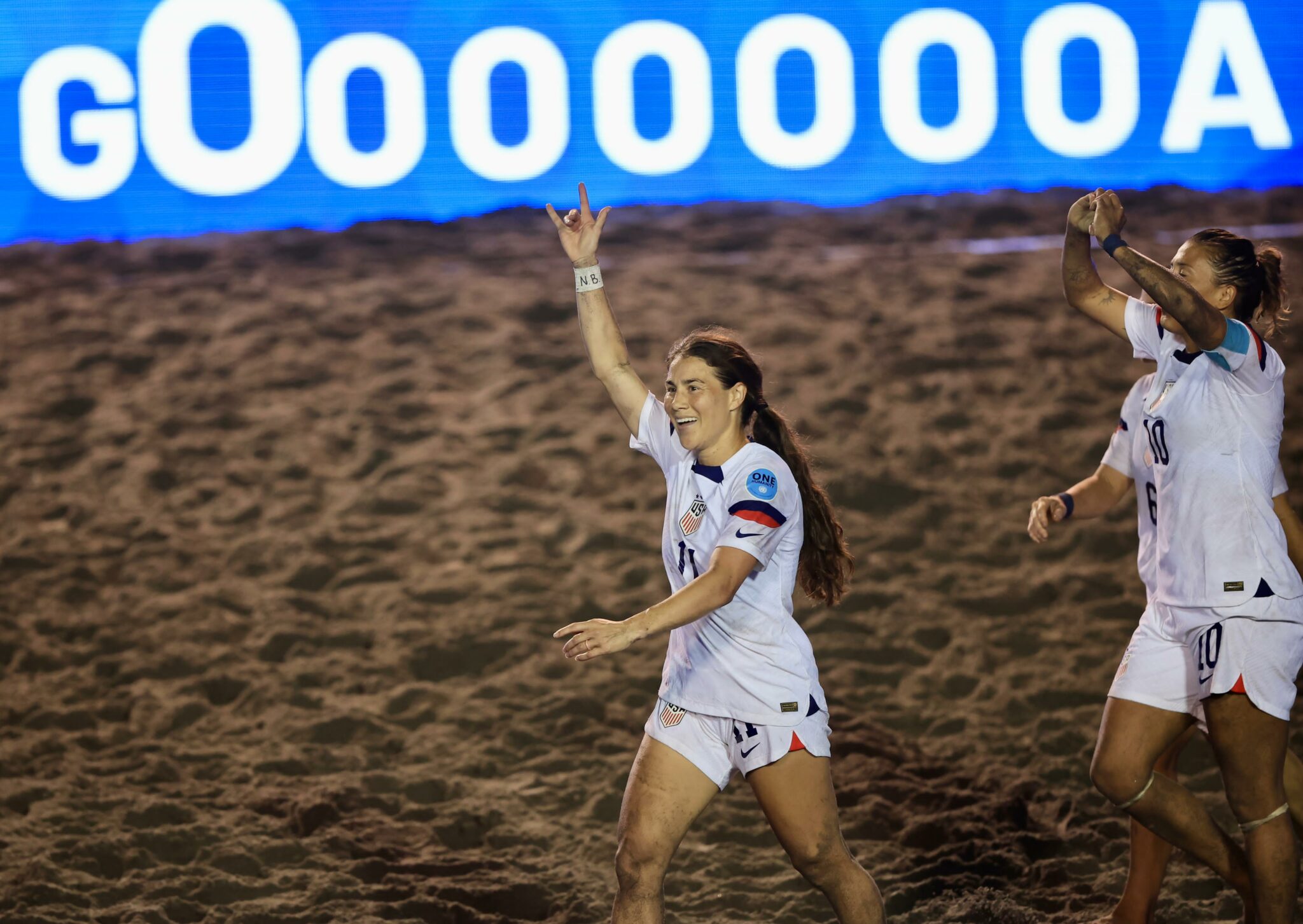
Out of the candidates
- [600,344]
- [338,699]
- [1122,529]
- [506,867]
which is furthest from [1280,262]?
[338,699]

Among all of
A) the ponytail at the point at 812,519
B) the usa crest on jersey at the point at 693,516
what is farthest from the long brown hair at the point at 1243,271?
the usa crest on jersey at the point at 693,516

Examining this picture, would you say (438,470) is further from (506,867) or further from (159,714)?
(506,867)

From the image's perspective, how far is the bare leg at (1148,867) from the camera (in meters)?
3.55

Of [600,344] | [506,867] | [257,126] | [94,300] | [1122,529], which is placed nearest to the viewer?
[600,344]

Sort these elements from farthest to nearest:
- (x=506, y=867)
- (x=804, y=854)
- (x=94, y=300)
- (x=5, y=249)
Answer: (x=5, y=249)
(x=94, y=300)
(x=506, y=867)
(x=804, y=854)

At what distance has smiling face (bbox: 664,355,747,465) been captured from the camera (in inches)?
122

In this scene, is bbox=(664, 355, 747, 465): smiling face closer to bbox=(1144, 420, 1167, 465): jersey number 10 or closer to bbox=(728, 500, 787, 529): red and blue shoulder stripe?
bbox=(728, 500, 787, 529): red and blue shoulder stripe

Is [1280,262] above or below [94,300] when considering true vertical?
below

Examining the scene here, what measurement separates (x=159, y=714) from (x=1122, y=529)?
4.83 meters

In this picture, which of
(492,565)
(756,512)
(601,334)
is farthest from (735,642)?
(492,565)

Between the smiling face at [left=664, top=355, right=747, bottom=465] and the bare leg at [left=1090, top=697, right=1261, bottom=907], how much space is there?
1.23 meters

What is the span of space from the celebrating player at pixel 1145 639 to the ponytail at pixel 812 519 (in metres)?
0.55

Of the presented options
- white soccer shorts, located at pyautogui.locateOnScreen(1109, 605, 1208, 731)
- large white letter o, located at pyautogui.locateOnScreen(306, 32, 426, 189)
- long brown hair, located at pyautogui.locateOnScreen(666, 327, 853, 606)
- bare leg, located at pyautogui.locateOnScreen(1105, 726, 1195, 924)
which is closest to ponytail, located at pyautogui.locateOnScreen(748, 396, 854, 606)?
long brown hair, located at pyautogui.locateOnScreen(666, 327, 853, 606)

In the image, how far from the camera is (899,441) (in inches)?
297
